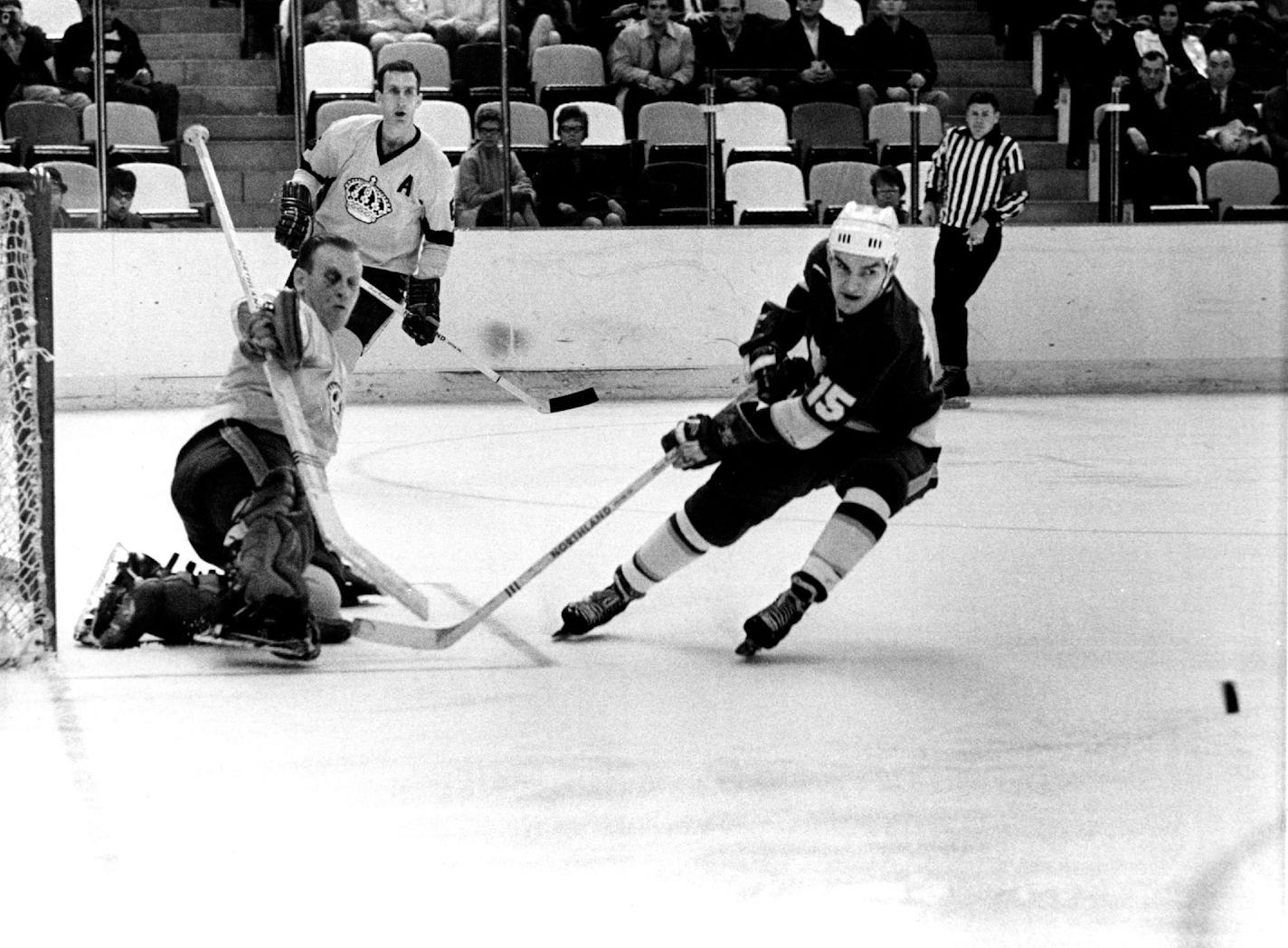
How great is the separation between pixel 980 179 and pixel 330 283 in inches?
209

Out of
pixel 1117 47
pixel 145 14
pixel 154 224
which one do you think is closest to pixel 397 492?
pixel 154 224

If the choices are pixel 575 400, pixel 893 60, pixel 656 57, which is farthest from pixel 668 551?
pixel 893 60

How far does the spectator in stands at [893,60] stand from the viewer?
9.30 meters

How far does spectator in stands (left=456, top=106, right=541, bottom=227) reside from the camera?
8.47m

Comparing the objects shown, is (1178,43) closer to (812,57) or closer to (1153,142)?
(1153,142)

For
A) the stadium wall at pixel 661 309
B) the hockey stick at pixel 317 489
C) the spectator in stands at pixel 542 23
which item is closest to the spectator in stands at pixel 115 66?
the stadium wall at pixel 661 309

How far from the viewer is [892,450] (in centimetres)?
366

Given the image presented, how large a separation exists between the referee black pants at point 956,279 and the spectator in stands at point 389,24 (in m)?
2.62

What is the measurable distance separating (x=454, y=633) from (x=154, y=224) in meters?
5.29

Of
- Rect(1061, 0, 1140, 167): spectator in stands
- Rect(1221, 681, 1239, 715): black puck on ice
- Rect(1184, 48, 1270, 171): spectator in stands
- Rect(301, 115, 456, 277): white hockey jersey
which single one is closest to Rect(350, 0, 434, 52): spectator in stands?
Rect(301, 115, 456, 277): white hockey jersey

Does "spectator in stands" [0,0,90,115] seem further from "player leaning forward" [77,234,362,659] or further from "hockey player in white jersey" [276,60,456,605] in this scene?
"player leaning forward" [77,234,362,659]

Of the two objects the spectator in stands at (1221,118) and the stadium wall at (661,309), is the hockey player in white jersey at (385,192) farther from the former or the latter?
the spectator in stands at (1221,118)

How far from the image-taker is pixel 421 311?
5441 mm

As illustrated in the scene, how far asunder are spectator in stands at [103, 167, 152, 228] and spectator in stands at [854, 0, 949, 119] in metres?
3.57
